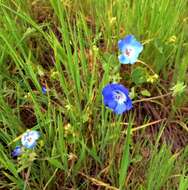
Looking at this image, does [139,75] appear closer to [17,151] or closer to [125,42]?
[125,42]

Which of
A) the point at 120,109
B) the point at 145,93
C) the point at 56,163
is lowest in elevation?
the point at 56,163

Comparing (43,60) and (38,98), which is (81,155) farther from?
(43,60)

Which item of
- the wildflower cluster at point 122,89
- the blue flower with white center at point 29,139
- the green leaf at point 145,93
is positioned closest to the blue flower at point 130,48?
the wildflower cluster at point 122,89

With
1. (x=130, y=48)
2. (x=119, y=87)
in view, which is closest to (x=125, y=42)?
(x=130, y=48)

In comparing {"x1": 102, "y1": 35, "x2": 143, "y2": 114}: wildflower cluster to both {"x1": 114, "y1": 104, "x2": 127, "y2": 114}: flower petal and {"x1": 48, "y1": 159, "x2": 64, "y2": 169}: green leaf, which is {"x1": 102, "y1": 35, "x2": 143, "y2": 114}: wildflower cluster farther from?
{"x1": 48, "y1": 159, "x2": 64, "y2": 169}: green leaf

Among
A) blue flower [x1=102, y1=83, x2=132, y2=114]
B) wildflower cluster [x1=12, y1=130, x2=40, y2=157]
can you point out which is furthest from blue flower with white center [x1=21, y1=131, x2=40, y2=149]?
blue flower [x1=102, y1=83, x2=132, y2=114]

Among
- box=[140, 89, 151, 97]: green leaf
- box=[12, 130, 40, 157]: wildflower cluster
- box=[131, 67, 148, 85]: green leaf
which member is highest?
box=[131, 67, 148, 85]: green leaf

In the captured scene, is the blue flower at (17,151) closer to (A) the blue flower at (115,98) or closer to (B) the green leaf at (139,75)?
(A) the blue flower at (115,98)
